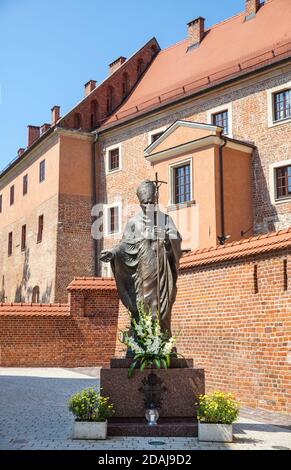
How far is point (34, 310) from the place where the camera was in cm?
1688

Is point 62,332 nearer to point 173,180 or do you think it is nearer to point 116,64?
point 173,180

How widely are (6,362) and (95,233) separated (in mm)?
12872

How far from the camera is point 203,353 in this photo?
1220 cm

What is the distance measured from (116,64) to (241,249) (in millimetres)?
23806

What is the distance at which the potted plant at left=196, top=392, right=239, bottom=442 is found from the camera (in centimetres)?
689

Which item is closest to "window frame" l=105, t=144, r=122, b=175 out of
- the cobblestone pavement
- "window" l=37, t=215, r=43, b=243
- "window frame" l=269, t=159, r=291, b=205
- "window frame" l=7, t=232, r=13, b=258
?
"window" l=37, t=215, r=43, b=243

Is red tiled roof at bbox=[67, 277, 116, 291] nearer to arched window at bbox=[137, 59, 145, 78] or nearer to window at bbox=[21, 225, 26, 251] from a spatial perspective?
window at bbox=[21, 225, 26, 251]

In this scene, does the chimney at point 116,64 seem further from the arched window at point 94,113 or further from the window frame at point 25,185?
the window frame at point 25,185

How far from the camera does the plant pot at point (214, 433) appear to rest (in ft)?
22.6

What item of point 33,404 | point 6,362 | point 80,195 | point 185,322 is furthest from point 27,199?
point 33,404

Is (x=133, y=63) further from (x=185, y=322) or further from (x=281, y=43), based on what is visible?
(x=185, y=322)

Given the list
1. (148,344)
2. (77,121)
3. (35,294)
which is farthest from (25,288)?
(148,344)

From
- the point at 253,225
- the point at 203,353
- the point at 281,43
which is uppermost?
the point at 281,43
